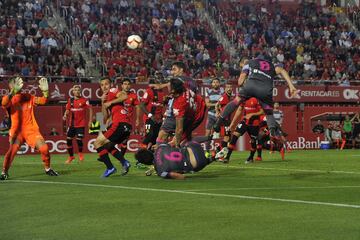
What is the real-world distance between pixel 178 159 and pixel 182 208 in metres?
5.46

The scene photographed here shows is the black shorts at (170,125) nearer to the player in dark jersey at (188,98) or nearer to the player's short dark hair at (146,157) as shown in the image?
the player in dark jersey at (188,98)

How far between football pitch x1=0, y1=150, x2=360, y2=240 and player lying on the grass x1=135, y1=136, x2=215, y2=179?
0.89 ft

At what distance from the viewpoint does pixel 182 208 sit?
10.1m

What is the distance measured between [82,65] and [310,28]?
17180mm

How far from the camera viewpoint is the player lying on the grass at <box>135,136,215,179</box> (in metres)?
15.5

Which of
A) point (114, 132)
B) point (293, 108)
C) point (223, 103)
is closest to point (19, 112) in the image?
point (114, 132)

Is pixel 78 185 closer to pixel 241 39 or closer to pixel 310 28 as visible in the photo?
pixel 241 39

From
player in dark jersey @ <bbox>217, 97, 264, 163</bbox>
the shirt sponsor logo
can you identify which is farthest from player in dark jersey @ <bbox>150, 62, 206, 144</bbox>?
the shirt sponsor logo

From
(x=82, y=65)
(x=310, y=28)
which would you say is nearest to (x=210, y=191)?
(x=82, y=65)

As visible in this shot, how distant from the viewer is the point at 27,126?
17.0 meters

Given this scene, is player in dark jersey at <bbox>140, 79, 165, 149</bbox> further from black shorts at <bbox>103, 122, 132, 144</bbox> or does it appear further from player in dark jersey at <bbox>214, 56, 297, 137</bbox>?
player in dark jersey at <bbox>214, 56, 297, 137</bbox>

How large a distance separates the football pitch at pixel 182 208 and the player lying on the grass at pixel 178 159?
27 cm

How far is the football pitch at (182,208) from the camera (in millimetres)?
8081

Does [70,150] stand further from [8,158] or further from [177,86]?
[177,86]
